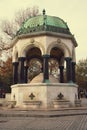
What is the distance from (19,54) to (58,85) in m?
4.16

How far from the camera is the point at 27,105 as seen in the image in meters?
19.7

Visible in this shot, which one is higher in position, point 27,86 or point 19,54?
point 19,54

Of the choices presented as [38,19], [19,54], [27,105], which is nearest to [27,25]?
[38,19]

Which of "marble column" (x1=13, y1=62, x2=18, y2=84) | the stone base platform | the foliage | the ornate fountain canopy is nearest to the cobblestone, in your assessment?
the stone base platform

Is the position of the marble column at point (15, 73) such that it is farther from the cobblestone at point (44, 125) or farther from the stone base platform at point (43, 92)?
the cobblestone at point (44, 125)

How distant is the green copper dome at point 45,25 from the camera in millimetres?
21703

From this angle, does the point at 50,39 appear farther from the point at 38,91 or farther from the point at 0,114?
the point at 0,114

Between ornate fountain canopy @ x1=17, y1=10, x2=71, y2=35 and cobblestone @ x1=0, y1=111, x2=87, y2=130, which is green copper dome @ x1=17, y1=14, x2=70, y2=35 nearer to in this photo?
ornate fountain canopy @ x1=17, y1=10, x2=71, y2=35

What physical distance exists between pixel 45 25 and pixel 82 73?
4383 cm

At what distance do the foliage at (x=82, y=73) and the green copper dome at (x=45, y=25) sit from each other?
4052cm

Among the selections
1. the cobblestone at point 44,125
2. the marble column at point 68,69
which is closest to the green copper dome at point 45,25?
the marble column at point 68,69

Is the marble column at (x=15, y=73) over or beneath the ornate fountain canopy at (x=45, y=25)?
beneath

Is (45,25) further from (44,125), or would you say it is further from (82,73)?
(82,73)

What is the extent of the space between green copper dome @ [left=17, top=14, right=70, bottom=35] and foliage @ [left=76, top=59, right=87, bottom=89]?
40518 mm
